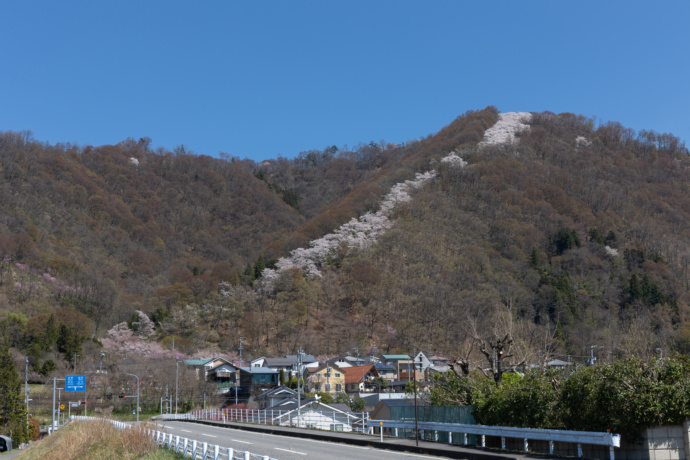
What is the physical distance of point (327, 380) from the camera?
67.2m

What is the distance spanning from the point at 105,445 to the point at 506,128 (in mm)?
153608

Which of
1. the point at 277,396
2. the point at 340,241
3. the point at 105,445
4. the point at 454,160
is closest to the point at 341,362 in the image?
the point at 277,396

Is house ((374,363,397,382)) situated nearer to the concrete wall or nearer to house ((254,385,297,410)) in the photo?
house ((254,385,297,410))

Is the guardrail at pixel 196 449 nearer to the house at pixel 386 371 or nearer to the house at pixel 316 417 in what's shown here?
the house at pixel 316 417

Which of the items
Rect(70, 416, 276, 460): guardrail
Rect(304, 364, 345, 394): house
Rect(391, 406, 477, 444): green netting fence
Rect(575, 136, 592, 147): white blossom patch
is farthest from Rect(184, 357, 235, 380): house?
Rect(575, 136, 592, 147): white blossom patch

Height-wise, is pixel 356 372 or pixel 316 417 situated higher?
pixel 356 372

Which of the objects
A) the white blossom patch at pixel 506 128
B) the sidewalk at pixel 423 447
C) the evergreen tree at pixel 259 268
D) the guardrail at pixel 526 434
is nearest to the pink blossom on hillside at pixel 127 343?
the evergreen tree at pixel 259 268

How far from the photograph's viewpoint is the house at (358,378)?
6651cm

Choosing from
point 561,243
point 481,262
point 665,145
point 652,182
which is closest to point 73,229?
point 481,262

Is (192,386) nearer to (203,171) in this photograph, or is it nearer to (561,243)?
(561,243)

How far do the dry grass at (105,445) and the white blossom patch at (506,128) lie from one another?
443 ft

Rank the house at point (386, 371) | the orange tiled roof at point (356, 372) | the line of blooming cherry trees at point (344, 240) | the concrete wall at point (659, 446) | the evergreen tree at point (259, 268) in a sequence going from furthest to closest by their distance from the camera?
the line of blooming cherry trees at point (344, 240) < the evergreen tree at point (259, 268) < the house at point (386, 371) < the orange tiled roof at point (356, 372) < the concrete wall at point (659, 446)

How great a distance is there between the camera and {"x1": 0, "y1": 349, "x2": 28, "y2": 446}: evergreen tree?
152 ft

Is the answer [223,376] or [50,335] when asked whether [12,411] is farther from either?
[223,376]
